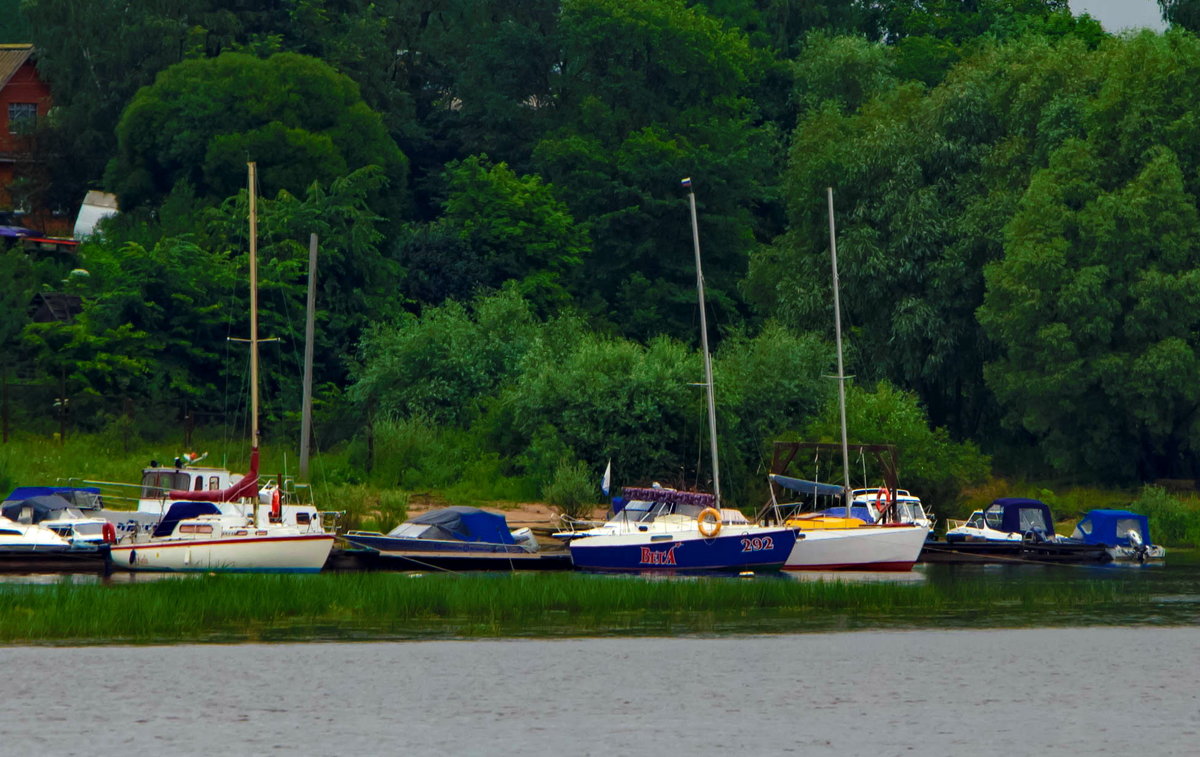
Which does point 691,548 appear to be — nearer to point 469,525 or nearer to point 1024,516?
point 469,525

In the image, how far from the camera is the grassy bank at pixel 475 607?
109ft

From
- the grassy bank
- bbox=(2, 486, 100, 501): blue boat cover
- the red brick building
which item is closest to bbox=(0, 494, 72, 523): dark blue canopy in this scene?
bbox=(2, 486, 100, 501): blue boat cover

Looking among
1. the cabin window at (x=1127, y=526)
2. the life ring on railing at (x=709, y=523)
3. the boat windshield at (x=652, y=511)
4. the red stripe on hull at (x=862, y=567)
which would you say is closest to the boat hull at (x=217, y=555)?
the life ring on railing at (x=709, y=523)

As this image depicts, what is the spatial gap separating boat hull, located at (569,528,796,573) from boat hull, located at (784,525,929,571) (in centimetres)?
178

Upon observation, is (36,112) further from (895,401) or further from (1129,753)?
(1129,753)

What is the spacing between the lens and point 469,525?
48938 mm

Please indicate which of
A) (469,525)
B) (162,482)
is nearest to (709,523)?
(469,525)

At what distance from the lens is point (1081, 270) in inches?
2648

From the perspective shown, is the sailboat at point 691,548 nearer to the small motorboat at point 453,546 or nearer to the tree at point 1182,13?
the small motorboat at point 453,546

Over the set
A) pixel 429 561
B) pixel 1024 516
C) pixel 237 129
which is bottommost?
pixel 429 561

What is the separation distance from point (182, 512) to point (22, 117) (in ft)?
166

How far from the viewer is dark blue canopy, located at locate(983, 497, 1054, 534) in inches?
2339

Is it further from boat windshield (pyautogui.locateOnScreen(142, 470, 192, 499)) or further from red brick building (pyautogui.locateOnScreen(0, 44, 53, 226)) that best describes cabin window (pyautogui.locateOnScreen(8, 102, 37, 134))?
boat windshield (pyautogui.locateOnScreen(142, 470, 192, 499))

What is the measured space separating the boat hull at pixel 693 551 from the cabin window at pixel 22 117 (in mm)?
52365
